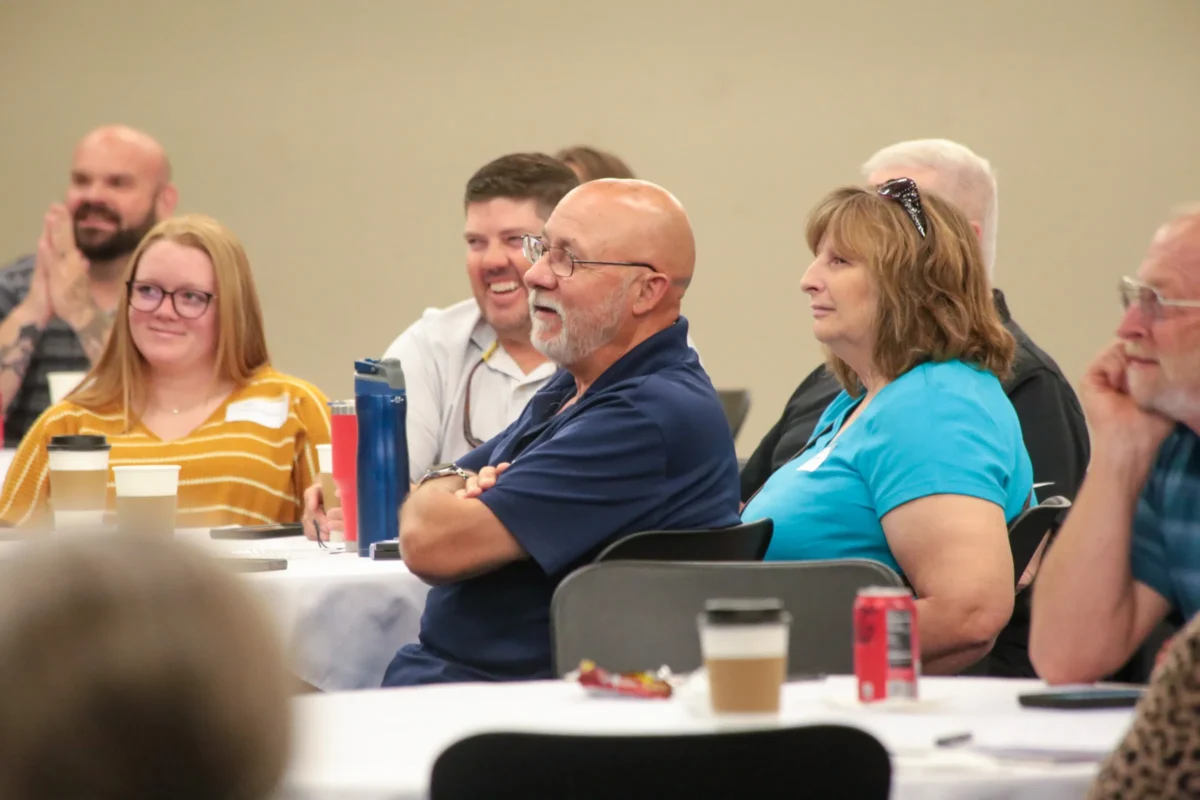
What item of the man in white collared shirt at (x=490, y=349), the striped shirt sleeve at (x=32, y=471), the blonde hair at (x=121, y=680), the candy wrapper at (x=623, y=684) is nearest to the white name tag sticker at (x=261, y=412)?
the striped shirt sleeve at (x=32, y=471)

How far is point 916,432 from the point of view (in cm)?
258

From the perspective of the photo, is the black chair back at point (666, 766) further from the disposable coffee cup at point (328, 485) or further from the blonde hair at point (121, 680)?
the disposable coffee cup at point (328, 485)

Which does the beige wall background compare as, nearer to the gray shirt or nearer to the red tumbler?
the gray shirt

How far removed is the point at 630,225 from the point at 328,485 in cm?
98

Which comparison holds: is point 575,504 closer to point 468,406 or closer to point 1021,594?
point 1021,594

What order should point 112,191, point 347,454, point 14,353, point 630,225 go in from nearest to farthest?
point 630,225 → point 347,454 → point 14,353 → point 112,191

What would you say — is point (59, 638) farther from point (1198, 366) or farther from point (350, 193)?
point (350, 193)

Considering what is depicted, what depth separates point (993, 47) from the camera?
6.34 metres

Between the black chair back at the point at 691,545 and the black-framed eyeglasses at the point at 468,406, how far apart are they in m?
1.73

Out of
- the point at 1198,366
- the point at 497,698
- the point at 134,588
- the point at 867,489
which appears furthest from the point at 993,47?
the point at 134,588

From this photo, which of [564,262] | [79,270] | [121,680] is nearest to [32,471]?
[564,262]

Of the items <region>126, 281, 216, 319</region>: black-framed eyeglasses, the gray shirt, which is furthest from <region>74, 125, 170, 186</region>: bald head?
<region>126, 281, 216, 319</region>: black-framed eyeglasses

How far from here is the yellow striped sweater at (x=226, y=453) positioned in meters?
3.62

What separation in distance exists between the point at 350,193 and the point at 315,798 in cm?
513
